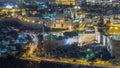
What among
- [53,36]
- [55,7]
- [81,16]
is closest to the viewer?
[53,36]

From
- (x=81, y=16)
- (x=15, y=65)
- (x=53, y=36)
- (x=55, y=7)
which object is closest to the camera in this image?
(x=15, y=65)

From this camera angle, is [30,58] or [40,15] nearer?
[30,58]

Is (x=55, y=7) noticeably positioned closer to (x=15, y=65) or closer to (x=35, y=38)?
(x=35, y=38)

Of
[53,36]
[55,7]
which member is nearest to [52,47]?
[53,36]

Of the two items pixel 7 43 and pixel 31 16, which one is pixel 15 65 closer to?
pixel 7 43

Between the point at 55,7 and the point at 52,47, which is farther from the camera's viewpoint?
the point at 55,7

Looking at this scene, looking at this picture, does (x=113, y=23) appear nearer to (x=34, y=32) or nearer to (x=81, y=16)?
(x=81, y=16)

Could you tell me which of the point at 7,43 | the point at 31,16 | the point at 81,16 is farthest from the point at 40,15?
the point at 7,43

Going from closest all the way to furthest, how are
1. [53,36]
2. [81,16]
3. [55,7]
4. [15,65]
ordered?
1. [15,65]
2. [53,36]
3. [81,16]
4. [55,7]
